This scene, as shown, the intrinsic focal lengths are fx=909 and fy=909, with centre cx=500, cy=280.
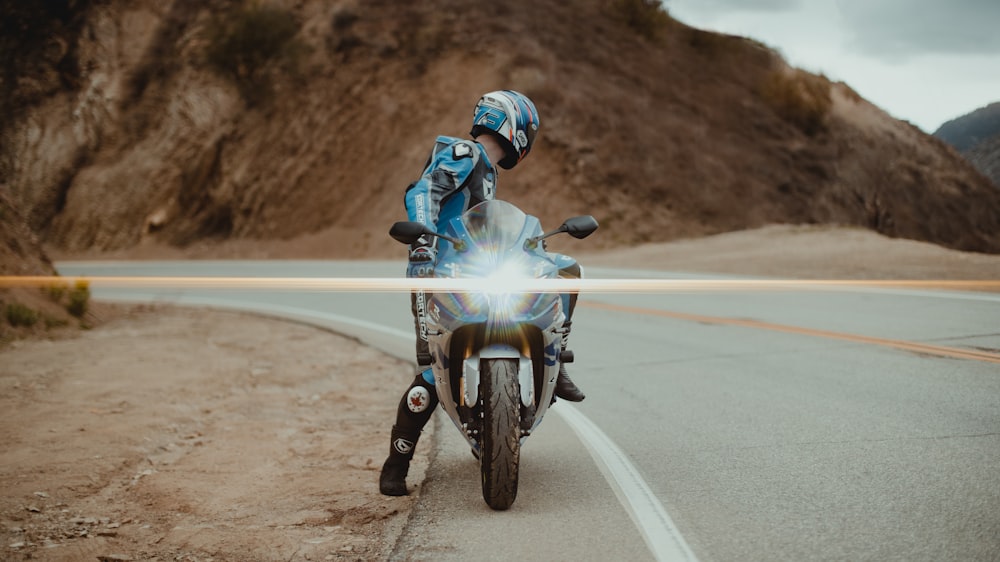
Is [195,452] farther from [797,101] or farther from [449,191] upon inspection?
[797,101]

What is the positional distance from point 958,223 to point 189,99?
4269 centimetres

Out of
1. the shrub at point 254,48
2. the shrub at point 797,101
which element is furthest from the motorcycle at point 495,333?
the shrub at point 797,101

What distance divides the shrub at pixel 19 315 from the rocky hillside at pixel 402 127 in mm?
26435

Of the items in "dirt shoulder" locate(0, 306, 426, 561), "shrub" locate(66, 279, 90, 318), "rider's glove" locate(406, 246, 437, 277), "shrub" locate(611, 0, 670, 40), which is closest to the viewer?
"dirt shoulder" locate(0, 306, 426, 561)

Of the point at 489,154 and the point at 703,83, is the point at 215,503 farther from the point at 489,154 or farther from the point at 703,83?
the point at 703,83

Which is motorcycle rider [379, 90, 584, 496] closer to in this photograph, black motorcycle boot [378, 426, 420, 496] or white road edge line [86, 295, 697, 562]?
black motorcycle boot [378, 426, 420, 496]

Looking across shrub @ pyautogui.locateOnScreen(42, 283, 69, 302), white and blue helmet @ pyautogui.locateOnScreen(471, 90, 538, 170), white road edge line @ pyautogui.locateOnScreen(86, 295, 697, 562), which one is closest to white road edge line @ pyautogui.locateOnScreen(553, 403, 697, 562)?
white road edge line @ pyautogui.locateOnScreen(86, 295, 697, 562)

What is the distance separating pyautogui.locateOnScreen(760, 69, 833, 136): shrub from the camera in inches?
1940

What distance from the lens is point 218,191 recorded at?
4728 centimetres

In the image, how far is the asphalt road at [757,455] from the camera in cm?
426

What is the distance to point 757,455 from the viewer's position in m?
5.75

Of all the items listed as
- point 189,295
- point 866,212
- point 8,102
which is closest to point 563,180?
point 866,212

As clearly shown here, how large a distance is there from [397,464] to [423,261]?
4.33 feet

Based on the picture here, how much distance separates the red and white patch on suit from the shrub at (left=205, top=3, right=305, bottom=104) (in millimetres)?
45512
